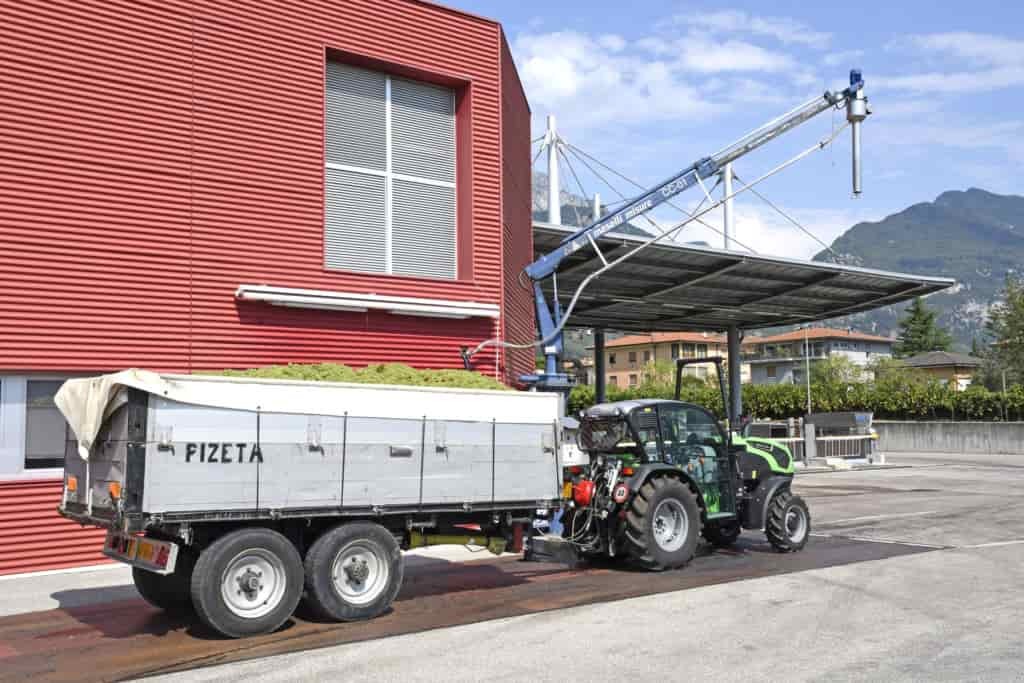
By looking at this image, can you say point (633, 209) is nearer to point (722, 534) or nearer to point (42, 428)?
→ point (722, 534)

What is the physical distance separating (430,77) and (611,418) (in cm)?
816

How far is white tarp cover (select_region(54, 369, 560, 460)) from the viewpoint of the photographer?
821 cm

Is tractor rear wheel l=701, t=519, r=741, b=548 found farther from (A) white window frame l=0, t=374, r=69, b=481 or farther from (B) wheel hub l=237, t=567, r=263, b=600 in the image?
(A) white window frame l=0, t=374, r=69, b=481

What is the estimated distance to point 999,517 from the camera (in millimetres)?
17719

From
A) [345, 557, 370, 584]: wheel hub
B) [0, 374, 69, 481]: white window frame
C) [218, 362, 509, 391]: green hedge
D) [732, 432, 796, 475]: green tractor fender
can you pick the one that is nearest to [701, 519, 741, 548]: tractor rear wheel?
[732, 432, 796, 475]: green tractor fender

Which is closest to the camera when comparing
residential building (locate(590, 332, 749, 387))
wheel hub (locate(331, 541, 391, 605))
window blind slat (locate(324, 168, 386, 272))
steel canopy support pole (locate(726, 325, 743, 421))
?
wheel hub (locate(331, 541, 391, 605))

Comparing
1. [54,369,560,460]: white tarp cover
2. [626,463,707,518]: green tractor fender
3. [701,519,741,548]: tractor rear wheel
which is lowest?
[701,519,741,548]: tractor rear wheel

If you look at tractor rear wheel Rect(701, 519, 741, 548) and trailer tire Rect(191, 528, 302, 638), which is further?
tractor rear wheel Rect(701, 519, 741, 548)

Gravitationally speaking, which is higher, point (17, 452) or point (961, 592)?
point (17, 452)

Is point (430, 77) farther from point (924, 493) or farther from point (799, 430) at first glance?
point (799, 430)

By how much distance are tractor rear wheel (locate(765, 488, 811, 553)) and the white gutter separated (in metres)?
→ 6.29

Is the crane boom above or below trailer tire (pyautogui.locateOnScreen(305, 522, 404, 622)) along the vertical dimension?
above

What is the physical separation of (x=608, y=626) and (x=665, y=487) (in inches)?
135

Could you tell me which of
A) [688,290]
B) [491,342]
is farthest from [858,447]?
[491,342]
